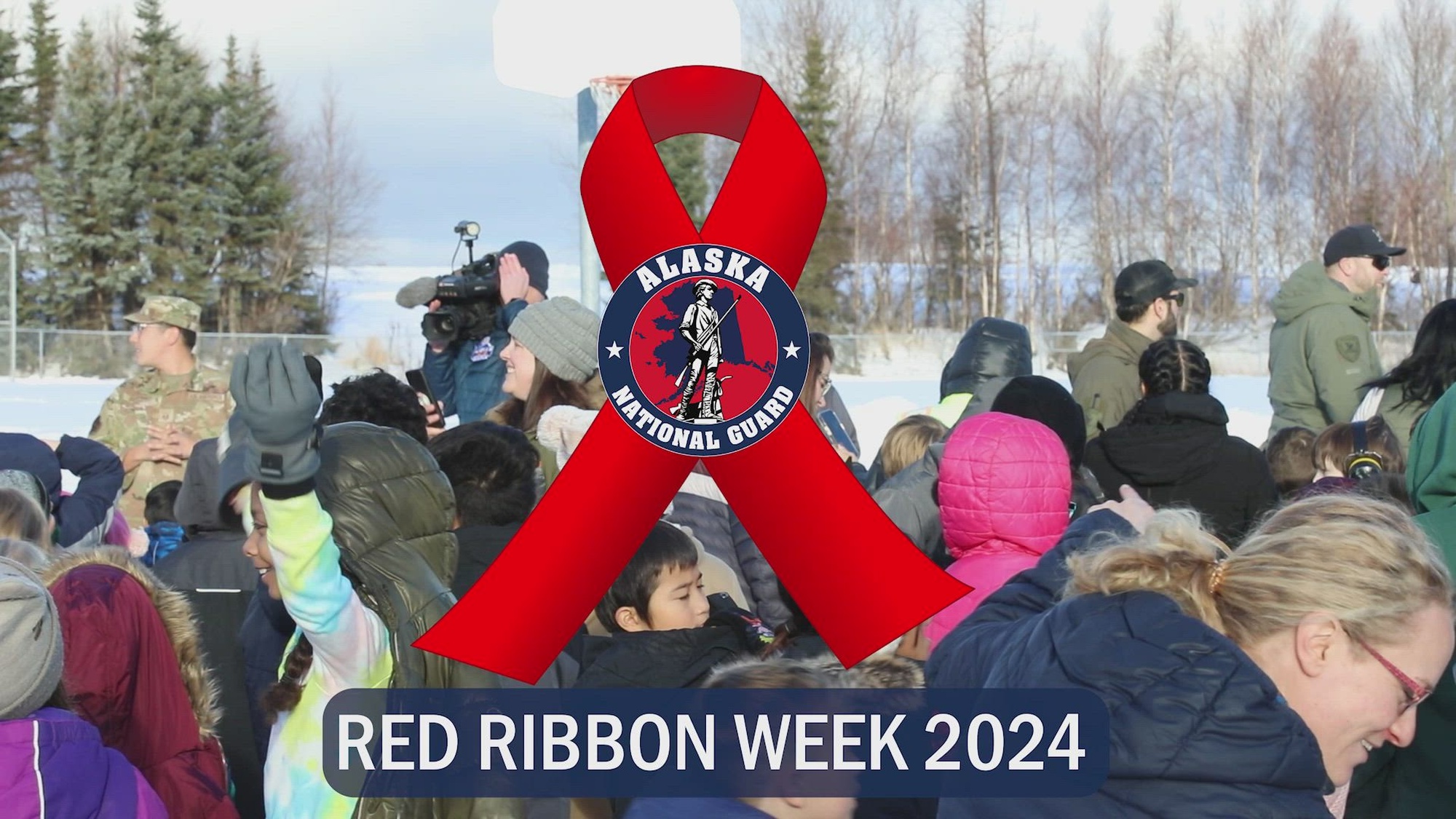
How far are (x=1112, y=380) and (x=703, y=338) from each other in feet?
11.3

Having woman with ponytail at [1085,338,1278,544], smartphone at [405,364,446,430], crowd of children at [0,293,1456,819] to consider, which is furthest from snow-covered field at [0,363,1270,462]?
crowd of children at [0,293,1456,819]

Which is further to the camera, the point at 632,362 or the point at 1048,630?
the point at 632,362

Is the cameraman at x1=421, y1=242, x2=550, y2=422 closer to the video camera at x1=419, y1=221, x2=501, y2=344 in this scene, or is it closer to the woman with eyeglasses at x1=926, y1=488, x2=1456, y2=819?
the video camera at x1=419, y1=221, x2=501, y2=344

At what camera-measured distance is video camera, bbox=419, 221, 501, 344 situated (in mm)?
5527

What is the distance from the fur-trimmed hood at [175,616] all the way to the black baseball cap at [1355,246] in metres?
4.69

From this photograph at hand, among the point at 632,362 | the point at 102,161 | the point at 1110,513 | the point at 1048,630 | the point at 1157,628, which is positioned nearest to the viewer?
the point at 1157,628

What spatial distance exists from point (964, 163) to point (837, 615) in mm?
40501

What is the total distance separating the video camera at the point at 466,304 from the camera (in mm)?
5527

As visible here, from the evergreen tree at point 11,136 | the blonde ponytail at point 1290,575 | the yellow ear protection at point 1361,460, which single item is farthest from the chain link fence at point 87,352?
the blonde ponytail at point 1290,575

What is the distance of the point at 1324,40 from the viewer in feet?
135

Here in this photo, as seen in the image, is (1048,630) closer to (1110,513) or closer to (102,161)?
(1110,513)

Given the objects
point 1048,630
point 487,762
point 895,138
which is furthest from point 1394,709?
point 895,138

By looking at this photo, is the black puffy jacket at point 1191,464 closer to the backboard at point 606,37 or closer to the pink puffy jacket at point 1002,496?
the pink puffy jacket at point 1002,496

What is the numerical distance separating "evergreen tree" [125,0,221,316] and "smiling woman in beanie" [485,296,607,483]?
37418 mm
